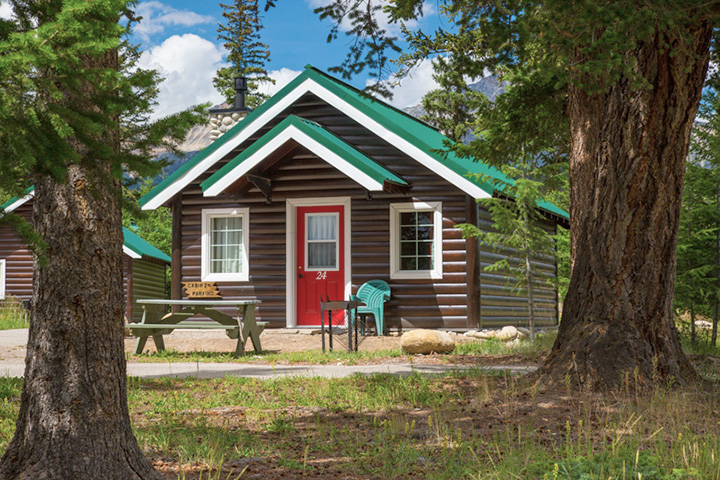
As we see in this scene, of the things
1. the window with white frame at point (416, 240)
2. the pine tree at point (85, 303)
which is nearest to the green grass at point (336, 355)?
the window with white frame at point (416, 240)

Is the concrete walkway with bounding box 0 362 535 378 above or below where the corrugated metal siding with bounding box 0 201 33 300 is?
below

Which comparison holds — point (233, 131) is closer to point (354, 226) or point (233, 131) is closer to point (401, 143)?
point (354, 226)

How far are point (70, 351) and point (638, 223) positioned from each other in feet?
17.6

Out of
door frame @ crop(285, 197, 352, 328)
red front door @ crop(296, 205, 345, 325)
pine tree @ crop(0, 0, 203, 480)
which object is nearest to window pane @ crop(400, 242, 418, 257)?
door frame @ crop(285, 197, 352, 328)

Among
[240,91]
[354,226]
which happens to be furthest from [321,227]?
[240,91]

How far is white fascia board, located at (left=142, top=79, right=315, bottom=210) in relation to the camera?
1583cm

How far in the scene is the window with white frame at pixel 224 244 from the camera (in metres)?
16.1

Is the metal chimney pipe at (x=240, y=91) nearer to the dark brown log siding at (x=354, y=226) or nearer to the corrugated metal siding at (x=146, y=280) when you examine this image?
the dark brown log siding at (x=354, y=226)

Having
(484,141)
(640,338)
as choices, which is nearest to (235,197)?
(484,141)

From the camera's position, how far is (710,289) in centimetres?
1226

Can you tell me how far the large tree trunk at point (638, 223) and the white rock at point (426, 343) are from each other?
452 cm

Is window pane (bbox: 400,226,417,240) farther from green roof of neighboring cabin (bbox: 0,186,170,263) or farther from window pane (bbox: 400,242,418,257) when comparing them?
green roof of neighboring cabin (bbox: 0,186,170,263)

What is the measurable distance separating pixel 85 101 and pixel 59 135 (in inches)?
15.9

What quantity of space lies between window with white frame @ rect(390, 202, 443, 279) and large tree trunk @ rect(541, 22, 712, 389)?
7903 mm
